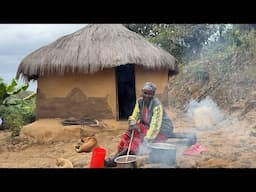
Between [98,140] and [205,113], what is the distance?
2.39 meters

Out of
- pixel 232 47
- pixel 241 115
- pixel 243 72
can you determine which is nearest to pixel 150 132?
pixel 241 115

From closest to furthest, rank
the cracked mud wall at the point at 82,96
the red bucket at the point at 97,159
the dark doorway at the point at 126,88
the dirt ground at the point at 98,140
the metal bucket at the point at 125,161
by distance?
the metal bucket at the point at 125,161, the red bucket at the point at 97,159, the dirt ground at the point at 98,140, the cracked mud wall at the point at 82,96, the dark doorway at the point at 126,88

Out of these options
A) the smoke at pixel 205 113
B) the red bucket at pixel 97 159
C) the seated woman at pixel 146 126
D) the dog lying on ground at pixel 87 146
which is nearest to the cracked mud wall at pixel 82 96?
the dog lying on ground at pixel 87 146

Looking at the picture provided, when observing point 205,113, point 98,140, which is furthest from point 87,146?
point 205,113

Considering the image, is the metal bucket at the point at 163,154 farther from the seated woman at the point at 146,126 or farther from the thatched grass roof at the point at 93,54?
the thatched grass roof at the point at 93,54

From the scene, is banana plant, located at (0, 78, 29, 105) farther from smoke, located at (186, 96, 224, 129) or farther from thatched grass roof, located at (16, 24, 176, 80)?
smoke, located at (186, 96, 224, 129)

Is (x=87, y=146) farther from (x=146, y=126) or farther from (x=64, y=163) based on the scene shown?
(x=146, y=126)

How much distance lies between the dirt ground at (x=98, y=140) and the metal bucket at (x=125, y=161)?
0.62 metres

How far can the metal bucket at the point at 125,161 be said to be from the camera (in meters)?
3.99

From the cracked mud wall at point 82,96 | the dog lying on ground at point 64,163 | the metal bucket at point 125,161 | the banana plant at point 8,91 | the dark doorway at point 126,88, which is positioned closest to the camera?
the metal bucket at point 125,161

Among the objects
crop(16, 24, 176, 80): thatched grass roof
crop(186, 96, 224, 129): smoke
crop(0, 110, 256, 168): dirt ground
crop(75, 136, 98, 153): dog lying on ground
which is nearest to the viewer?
crop(0, 110, 256, 168): dirt ground

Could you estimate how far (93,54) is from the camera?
6.50 meters

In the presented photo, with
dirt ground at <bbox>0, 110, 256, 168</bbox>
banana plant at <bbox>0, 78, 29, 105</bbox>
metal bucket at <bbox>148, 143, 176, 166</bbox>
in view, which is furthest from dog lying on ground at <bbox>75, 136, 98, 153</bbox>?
banana plant at <bbox>0, 78, 29, 105</bbox>

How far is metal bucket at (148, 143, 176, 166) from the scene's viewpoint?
3990 millimetres
